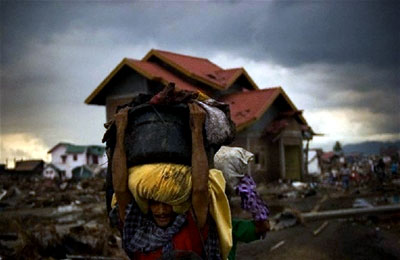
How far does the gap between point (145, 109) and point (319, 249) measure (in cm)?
520

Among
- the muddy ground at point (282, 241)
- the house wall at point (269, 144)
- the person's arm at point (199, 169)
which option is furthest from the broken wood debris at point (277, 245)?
the house wall at point (269, 144)

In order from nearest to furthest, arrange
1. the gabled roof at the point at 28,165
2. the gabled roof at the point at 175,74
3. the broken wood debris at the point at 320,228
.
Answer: the broken wood debris at the point at 320,228 → the gabled roof at the point at 175,74 → the gabled roof at the point at 28,165

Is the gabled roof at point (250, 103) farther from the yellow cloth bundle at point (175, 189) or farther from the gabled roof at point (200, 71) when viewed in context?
the yellow cloth bundle at point (175, 189)

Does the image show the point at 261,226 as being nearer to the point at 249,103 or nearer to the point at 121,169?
the point at 121,169

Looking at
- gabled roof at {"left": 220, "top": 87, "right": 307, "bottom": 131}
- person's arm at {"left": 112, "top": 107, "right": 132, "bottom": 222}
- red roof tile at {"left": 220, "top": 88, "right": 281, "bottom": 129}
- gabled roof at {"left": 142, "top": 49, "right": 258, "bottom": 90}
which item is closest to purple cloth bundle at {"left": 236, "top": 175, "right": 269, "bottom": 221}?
person's arm at {"left": 112, "top": 107, "right": 132, "bottom": 222}

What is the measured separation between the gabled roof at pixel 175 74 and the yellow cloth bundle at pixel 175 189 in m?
14.4

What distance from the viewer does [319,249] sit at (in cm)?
658

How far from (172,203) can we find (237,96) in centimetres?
1729

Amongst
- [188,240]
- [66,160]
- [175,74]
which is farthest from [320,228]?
[66,160]

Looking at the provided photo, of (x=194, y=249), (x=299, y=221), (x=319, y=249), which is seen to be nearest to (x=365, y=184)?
(x=299, y=221)

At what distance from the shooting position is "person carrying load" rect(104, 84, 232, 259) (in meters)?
2.09

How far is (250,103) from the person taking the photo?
60.7ft

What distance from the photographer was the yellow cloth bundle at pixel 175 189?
2072mm

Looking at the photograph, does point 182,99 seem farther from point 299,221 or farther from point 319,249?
point 299,221
